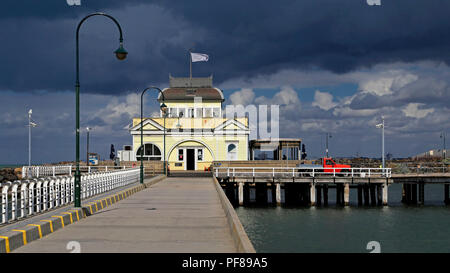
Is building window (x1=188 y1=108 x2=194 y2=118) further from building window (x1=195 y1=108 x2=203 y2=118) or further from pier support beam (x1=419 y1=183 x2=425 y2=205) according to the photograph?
pier support beam (x1=419 y1=183 x2=425 y2=205)

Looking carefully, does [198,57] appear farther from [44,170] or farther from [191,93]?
[44,170]

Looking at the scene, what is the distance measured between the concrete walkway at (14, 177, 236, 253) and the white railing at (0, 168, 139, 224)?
209 cm

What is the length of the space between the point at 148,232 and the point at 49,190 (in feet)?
25.5

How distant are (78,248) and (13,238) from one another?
1.61 metres

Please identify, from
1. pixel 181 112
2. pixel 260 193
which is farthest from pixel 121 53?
pixel 181 112

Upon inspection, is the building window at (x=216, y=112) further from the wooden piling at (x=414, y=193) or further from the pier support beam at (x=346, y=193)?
the wooden piling at (x=414, y=193)

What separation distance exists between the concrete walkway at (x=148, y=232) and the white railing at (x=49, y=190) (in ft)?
6.85

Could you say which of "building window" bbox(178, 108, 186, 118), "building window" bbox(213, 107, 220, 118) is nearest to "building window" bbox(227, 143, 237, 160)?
"building window" bbox(213, 107, 220, 118)

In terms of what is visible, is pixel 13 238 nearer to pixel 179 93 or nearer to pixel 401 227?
pixel 401 227

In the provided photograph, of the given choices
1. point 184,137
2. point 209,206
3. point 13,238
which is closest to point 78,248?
point 13,238

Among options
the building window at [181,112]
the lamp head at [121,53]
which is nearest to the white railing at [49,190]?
the lamp head at [121,53]

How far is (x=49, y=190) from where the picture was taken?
20062 millimetres

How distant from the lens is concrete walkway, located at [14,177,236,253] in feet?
38.3

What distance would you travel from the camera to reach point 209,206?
2159 centimetres
